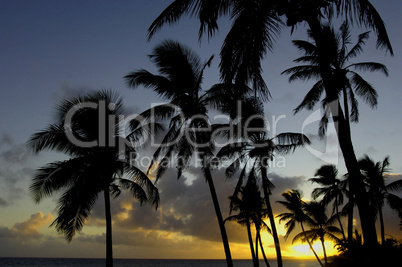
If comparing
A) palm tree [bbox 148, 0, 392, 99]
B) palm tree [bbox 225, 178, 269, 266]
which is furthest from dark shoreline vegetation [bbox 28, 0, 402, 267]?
palm tree [bbox 225, 178, 269, 266]

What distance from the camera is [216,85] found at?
1388 cm

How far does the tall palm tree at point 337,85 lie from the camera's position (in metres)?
7.11

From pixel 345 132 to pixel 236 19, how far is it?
12.9 ft

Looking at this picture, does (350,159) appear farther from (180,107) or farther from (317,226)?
(317,226)

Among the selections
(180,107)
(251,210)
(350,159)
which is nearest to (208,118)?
(180,107)

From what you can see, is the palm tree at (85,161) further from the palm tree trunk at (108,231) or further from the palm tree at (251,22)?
the palm tree at (251,22)

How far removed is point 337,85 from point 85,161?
405 inches

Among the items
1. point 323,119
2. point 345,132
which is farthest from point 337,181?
point 345,132

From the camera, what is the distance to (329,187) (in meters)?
27.3

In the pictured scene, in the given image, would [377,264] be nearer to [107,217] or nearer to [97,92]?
[107,217]

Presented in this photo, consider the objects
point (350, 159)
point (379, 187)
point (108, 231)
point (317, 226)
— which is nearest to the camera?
point (350, 159)

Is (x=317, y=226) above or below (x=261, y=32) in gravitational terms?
below

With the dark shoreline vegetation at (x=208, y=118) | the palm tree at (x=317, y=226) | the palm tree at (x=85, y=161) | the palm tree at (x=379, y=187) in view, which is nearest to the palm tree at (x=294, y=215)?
the palm tree at (x=317, y=226)

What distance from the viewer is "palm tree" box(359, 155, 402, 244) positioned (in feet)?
77.8
